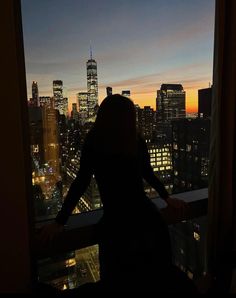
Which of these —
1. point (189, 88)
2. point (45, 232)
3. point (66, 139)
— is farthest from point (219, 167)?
point (45, 232)

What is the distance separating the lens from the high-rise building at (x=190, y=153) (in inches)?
78.4

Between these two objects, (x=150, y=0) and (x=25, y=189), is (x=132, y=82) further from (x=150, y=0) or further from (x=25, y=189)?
(x=25, y=189)

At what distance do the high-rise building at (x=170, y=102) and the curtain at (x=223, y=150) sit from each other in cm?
22

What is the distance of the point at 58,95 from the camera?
1527mm

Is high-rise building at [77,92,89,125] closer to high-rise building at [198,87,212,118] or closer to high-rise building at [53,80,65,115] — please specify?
high-rise building at [53,80,65,115]

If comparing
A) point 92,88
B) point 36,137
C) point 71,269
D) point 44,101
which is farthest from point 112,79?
point 71,269

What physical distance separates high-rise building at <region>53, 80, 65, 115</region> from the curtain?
2.80 feet

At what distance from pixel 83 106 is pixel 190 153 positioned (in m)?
0.87

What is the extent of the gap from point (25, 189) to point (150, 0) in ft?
4.21

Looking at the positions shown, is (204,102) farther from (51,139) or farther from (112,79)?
(51,139)

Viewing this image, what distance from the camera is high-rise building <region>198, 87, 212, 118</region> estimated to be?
1934mm

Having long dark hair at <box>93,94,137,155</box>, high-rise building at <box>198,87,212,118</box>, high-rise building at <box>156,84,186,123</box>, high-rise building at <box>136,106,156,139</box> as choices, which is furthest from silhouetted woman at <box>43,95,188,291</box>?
high-rise building at <box>198,87,212,118</box>

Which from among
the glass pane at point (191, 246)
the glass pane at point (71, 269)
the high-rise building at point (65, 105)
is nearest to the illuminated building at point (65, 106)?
the high-rise building at point (65, 105)

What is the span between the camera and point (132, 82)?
1.72 meters
